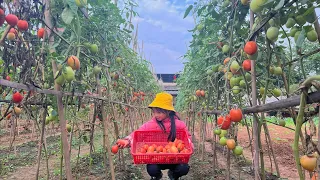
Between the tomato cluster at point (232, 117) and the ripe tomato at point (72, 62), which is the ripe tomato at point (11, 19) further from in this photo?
the tomato cluster at point (232, 117)

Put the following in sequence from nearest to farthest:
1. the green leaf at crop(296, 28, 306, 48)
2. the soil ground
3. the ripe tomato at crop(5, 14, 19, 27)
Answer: the green leaf at crop(296, 28, 306, 48) → the ripe tomato at crop(5, 14, 19, 27) → the soil ground

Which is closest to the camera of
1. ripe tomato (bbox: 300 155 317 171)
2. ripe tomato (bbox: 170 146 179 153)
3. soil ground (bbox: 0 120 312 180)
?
ripe tomato (bbox: 300 155 317 171)

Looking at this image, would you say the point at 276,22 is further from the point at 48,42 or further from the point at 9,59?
the point at 9,59

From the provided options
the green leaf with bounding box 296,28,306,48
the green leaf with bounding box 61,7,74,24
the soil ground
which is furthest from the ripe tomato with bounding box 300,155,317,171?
the soil ground

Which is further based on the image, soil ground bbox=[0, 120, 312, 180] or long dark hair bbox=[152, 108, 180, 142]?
soil ground bbox=[0, 120, 312, 180]

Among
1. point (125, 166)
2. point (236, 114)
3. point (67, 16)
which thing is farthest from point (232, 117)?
point (125, 166)

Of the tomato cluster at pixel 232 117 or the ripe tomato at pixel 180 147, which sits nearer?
the tomato cluster at pixel 232 117

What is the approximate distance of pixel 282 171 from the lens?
4.45 metres

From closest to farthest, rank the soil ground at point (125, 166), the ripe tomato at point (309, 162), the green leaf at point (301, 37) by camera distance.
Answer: the ripe tomato at point (309, 162) < the green leaf at point (301, 37) < the soil ground at point (125, 166)

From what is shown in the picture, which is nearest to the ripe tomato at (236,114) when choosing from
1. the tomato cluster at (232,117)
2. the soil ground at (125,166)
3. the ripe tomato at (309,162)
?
the tomato cluster at (232,117)

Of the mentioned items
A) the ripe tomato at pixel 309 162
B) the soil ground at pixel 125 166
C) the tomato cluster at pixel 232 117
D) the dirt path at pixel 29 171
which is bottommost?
the dirt path at pixel 29 171

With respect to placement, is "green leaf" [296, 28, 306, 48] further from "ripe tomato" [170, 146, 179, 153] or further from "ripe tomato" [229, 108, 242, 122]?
"ripe tomato" [170, 146, 179, 153]

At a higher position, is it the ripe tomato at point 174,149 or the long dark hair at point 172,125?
the long dark hair at point 172,125

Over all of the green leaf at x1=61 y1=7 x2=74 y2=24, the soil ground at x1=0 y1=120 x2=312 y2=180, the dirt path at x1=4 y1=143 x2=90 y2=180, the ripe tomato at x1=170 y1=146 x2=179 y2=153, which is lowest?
the dirt path at x1=4 y1=143 x2=90 y2=180
